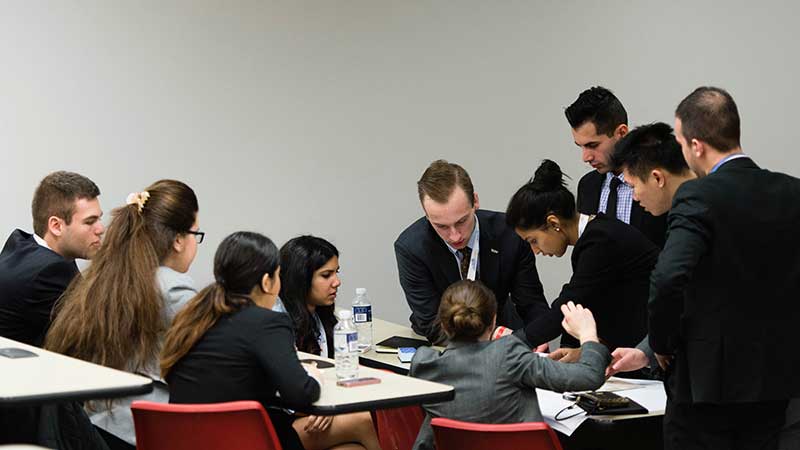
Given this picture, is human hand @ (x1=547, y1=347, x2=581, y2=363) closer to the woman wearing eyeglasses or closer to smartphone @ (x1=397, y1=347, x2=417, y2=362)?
smartphone @ (x1=397, y1=347, x2=417, y2=362)

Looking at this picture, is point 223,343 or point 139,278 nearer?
point 223,343

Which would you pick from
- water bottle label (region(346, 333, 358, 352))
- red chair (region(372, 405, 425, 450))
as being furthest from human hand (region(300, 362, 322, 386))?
red chair (region(372, 405, 425, 450))

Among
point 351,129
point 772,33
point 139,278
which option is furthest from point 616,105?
point 139,278

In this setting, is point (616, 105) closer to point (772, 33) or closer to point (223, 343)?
point (772, 33)

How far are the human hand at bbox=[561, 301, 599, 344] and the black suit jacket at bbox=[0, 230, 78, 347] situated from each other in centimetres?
192

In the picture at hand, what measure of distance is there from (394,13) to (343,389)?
3.56 m

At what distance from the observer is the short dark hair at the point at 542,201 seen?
4027 mm

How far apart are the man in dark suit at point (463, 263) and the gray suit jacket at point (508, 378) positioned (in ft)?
3.78

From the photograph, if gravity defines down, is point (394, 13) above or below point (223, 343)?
above

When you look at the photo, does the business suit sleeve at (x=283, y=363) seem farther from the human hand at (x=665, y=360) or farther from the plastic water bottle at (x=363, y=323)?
the plastic water bottle at (x=363, y=323)

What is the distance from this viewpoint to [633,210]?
15.2 ft

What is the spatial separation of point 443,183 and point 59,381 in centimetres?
211

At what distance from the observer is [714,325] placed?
9.43ft

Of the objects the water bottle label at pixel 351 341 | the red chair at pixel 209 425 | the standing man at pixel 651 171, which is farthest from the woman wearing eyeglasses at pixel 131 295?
the standing man at pixel 651 171
